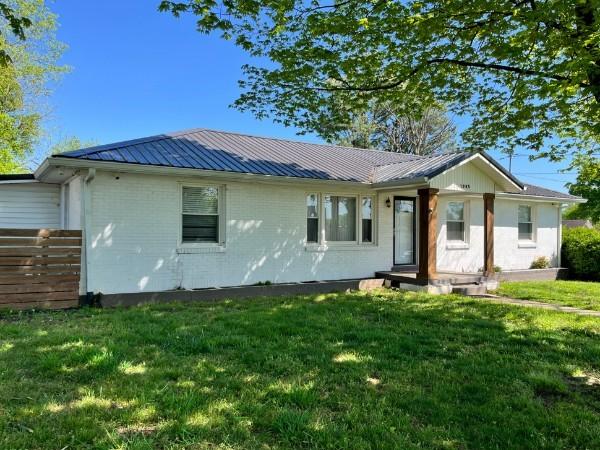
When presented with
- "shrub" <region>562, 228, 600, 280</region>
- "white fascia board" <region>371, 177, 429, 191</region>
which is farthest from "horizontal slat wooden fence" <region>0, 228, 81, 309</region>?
"shrub" <region>562, 228, 600, 280</region>

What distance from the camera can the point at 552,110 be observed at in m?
7.24

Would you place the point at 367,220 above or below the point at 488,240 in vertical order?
above

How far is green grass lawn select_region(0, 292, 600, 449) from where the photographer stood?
3363 millimetres

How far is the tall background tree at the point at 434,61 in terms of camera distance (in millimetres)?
5711

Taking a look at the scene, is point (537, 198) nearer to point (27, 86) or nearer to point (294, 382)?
point (294, 382)

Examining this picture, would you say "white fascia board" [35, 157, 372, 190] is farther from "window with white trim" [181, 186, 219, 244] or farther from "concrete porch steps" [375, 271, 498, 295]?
"concrete porch steps" [375, 271, 498, 295]

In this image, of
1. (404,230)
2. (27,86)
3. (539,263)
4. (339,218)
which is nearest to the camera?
(339,218)

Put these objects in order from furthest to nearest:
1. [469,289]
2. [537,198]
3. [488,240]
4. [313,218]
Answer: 1. [537,198]
2. [488,240]
3. [313,218]
4. [469,289]

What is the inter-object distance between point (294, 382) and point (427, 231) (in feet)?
25.4

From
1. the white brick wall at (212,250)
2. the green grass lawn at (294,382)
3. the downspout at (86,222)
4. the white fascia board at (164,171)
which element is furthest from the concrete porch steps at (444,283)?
the downspout at (86,222)

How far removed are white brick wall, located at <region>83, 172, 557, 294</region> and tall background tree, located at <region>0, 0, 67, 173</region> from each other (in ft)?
52.3

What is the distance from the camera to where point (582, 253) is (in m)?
17.0

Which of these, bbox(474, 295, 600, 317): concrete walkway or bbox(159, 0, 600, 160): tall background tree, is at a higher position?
bbox(159, 0, 600, 160): tall background tree

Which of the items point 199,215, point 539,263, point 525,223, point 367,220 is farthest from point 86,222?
point 539,263
